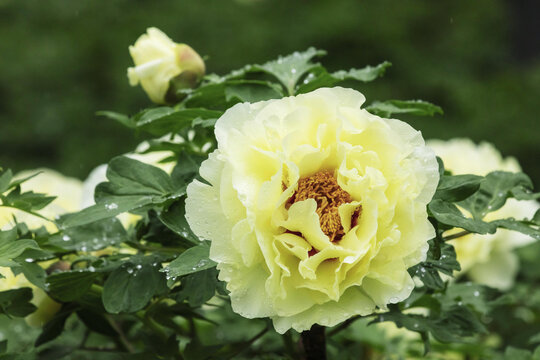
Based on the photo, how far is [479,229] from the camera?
0.77 meters

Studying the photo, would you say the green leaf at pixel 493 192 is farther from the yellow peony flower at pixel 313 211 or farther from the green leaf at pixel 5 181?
the green leaf at pixel 5 181

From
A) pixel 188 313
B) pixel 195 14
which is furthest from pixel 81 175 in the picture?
pixel 188 313

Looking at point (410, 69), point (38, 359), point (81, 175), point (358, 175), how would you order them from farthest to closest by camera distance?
point (410, 69), point (81, 175), point (38, 359), point (358, 175)

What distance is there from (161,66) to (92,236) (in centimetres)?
24

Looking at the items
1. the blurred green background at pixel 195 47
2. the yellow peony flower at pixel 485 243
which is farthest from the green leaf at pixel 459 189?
the blurred green background at pixel 195 47

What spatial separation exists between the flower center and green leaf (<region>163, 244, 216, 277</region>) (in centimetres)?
9

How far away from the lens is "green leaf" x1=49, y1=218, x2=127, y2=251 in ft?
3.01

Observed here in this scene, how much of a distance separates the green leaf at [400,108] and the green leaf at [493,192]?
0.11 metres

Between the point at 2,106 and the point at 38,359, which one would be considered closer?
the point at 38,359

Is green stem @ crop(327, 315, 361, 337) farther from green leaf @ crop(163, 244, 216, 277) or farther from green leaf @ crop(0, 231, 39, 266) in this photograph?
green leaf @ crop(0, 231, 39, 266)

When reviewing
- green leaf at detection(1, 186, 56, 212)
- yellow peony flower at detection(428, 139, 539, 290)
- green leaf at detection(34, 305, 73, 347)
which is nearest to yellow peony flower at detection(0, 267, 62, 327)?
green leaf at detection(34, 305, 73, 347)

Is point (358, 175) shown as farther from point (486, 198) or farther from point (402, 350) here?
point (402, 350)

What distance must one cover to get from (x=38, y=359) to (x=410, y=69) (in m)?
4.26

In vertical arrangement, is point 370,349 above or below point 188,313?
below
